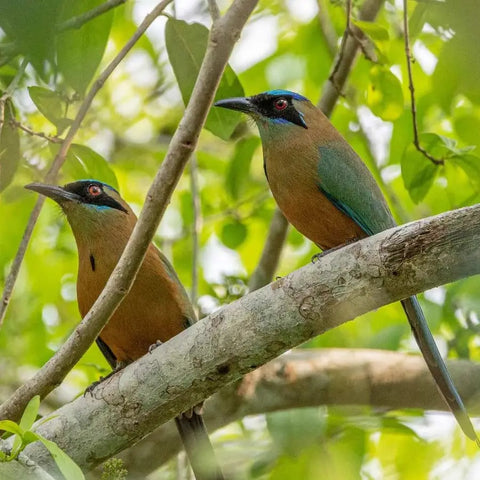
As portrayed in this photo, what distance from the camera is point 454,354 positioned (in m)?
7.04

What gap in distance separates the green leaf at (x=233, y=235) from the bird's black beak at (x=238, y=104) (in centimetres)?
179

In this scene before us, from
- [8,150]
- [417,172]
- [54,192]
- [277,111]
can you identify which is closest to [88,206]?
[54,192]

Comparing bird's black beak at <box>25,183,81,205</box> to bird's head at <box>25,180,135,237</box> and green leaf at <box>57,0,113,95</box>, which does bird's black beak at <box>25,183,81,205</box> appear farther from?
green leaf at <box>57,0,113,95</box>

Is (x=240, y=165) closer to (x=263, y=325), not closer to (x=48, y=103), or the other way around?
(x=48, y=103)

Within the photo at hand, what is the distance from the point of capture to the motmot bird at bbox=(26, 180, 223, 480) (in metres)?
5.61

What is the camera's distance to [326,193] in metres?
5.39

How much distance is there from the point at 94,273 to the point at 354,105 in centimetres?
291

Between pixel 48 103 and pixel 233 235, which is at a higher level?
pixel 48 103

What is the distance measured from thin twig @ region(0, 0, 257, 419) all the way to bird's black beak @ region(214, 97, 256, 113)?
3.11 feet

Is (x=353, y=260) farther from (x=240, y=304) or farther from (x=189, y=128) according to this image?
(x=189, y=128)

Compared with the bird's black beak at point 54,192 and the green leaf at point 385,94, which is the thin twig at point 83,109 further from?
the green leaf at point 385,94

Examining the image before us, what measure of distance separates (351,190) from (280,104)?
0.86 metres

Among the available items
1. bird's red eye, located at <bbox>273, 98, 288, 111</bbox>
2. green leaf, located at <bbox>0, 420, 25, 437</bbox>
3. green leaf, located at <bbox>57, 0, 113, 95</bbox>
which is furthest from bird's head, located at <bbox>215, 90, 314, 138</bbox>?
green leaf, located at <bbox>0, 420, 25, 437</bbox>

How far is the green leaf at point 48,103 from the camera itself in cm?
484
